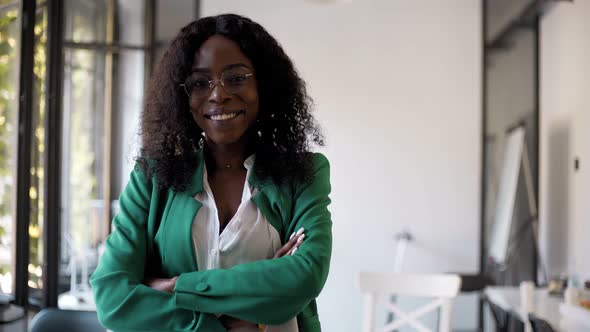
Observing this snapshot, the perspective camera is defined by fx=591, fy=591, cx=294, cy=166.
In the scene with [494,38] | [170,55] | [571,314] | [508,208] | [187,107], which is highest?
[494,38]

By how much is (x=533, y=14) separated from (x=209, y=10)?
2.77 meters

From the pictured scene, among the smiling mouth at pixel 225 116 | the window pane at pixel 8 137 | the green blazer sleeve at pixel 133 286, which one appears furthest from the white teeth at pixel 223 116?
the window pane at pixel 8 137

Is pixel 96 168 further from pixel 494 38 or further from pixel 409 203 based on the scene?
pixel 494 38

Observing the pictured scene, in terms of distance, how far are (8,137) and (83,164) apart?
382 centimetres

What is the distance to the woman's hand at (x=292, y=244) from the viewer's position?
4.21 ft

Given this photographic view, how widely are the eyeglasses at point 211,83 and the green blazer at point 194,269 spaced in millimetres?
173

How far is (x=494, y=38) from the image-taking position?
5223mm

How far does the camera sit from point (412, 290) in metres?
2.79

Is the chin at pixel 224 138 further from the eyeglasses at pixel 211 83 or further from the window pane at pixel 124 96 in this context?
the window pane at pixel 124 96

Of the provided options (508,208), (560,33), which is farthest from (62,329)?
(560,33)

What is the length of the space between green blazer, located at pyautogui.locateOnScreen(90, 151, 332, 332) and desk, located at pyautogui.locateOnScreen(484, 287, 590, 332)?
1.70 meters

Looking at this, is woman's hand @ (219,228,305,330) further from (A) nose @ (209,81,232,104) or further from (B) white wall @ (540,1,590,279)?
(B) white wall @ (540,1,590,279)

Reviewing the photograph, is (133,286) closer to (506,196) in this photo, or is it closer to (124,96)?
(506,196)

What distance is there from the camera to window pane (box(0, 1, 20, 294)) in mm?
2486
